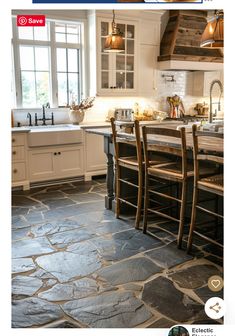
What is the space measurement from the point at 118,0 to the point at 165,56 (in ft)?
15.7

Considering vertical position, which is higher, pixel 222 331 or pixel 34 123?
pixel 34 123

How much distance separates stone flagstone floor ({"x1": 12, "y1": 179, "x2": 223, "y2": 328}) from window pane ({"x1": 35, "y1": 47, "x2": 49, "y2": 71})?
8.17 ft

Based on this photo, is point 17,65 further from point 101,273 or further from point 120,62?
point 101,273

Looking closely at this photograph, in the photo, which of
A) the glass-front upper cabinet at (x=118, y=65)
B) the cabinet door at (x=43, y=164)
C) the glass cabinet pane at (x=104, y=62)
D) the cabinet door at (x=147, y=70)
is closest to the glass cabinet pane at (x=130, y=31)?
the glass-front upper cabinet at (x=118, y=65)

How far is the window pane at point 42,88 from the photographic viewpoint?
503 centimetres

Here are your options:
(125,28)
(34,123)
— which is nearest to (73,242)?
(34,123)

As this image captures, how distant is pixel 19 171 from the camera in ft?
14.2

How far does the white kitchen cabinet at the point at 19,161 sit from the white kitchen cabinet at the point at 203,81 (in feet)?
11.9

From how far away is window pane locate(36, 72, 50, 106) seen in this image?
198 inches

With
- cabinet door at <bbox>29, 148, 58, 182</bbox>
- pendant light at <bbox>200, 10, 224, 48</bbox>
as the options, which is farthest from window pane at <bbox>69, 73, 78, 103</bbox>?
pendant light at <bbox>200, 10, 224, 48</bbox>

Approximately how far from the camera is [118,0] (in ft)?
3.36

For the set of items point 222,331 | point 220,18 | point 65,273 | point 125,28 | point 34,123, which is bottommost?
point 65,273
